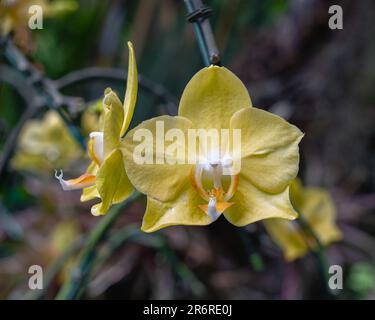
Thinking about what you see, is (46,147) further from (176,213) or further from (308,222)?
(176,213)

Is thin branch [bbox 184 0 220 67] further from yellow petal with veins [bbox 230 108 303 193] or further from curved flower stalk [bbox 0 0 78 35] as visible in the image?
curved flower stalk [bbox 0 0 78 35]

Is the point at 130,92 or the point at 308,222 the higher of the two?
the point at 130,92

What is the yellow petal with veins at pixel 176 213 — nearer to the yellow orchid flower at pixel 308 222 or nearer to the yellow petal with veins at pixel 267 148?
the yellow petal with veins at pixel 267 148

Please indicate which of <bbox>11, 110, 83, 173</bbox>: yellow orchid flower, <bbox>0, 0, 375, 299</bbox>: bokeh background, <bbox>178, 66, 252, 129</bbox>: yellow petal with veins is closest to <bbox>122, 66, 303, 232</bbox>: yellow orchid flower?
<bbox>178, 66, 252, 129</bbox>: yellow petal with veins

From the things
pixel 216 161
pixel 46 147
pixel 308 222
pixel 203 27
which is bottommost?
pixel 308 222

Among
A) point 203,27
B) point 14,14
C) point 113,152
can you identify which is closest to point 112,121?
point 113,152
